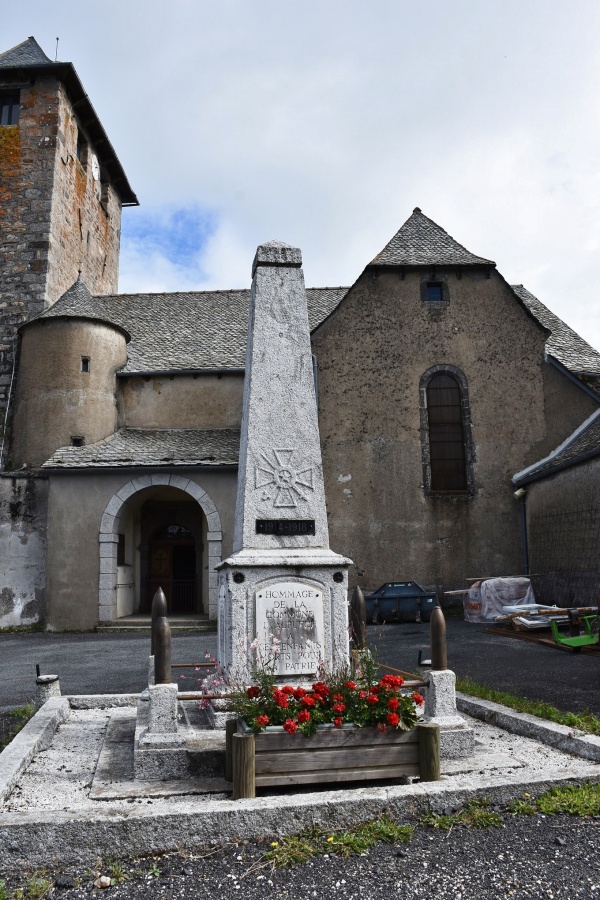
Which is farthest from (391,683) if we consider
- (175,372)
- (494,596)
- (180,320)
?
(180,320)

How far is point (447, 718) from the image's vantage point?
5156 millimetres

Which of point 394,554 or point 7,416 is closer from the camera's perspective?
point 394,554

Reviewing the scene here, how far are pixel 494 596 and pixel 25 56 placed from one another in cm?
2165

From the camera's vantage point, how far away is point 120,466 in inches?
643

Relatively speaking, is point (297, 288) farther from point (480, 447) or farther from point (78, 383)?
point (78, 383)

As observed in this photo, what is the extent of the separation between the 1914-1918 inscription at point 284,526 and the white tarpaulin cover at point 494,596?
403 inches

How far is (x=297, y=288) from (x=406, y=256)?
12.3 m

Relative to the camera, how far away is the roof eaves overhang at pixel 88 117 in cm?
2175

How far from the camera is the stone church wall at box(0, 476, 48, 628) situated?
16.4m

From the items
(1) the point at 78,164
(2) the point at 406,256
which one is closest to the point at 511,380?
(2) the point at 406,256

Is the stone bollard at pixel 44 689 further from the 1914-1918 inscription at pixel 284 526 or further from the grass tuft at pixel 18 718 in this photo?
the 1914-1918 inscription at pixel 284 526

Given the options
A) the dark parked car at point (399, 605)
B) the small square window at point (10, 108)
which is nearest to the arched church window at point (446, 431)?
the dark parked car at point (399, 605)

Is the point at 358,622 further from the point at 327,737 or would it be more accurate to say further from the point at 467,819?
the point at 467,819

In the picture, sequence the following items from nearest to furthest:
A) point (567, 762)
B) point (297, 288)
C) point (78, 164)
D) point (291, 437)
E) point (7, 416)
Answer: point (567, 762)
point (291, 437)
point (297, 288)
point (7, 416)
point (78, 164)
